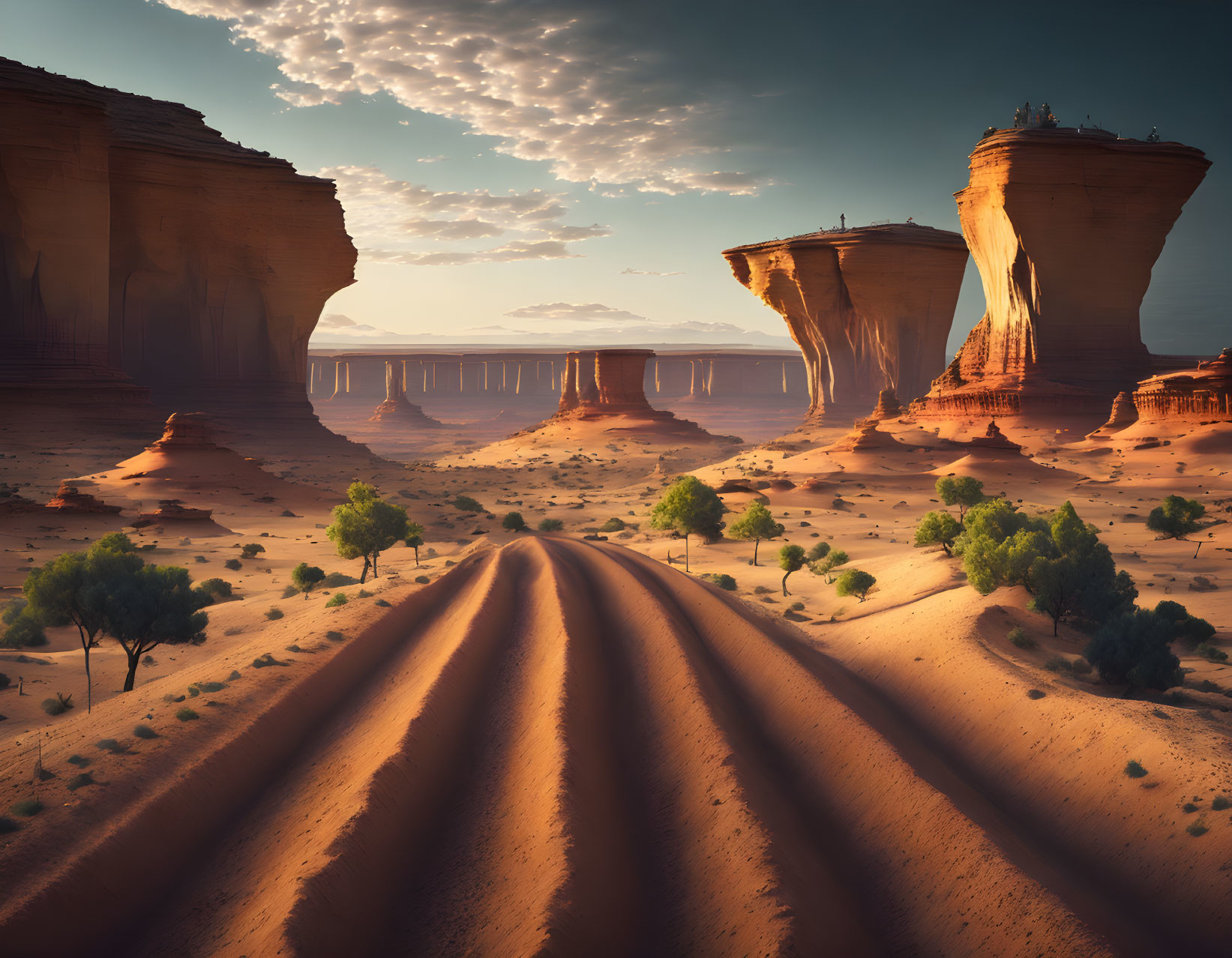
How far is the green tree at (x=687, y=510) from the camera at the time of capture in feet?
117

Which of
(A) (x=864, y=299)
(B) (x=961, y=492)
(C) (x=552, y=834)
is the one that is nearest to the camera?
(C) (x=552, y=834)

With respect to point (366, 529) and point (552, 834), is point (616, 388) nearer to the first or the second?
point (366, 529)

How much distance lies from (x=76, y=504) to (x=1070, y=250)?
70587 mm

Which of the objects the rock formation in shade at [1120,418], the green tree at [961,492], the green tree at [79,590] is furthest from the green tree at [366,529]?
the rock formation in shade at [1120,418]

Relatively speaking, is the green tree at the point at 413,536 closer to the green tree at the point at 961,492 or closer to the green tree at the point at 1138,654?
the green tree at the point at 1138,654

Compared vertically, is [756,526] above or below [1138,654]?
below

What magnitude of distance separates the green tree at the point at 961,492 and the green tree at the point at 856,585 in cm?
1391

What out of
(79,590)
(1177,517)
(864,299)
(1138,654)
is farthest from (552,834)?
(864,299)

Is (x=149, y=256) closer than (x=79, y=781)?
No

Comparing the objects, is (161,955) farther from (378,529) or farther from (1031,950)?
(378,529)

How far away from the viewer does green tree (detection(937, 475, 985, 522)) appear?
39.1 meters

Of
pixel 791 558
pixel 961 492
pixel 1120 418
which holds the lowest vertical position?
pixel 791 558

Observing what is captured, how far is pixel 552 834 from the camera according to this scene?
11000mm

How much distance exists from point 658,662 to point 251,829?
350 inches
